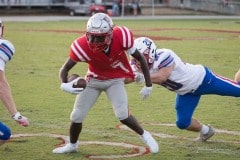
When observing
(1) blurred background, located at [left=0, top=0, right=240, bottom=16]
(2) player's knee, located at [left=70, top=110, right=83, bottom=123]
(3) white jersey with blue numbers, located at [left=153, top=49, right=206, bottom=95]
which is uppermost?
(3) white jersey with blue numbers, located at [left=153, top=49, right=206, bottom=95]

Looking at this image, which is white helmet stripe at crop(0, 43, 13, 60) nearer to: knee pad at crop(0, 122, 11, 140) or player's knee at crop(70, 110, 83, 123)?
knee pad at crop(0, 122, 11, 140)

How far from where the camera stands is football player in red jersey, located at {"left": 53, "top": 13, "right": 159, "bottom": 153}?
692cm

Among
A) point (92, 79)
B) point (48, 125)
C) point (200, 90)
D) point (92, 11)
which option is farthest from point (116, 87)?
point (92, 11)

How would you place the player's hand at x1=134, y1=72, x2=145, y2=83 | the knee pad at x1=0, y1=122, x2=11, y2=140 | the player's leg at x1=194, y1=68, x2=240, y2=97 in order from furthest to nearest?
1. the player's leg at x1=194, y1=68, x2=240, y2=97
2. the player's hand at x1=134, y1=72, x2=145, y2=83
3. the knee pad at x1=0, y1=122, x2=11, y2=140

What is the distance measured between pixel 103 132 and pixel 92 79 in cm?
153

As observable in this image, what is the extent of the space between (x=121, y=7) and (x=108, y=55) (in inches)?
1568

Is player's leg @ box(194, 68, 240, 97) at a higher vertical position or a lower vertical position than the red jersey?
lower

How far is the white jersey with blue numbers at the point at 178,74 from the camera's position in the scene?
7688 millimetres

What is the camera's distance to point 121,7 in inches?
1833

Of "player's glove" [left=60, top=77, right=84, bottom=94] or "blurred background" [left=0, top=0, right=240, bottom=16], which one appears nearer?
"player's glove" [left=60, top=77, right=84, bottom=94]

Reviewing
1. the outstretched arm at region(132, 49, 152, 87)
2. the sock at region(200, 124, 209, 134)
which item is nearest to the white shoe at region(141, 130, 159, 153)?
the outstretched arm at region(132, 49, 152, 87)

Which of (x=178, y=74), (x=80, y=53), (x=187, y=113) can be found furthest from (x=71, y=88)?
(x=187, y=113)

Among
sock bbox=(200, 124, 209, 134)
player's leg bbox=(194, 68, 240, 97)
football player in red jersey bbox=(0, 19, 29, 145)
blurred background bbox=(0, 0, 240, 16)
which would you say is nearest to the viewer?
football player in red jersey bbox=(0, 19, 29, 145)

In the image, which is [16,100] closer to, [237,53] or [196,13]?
[237,53]
